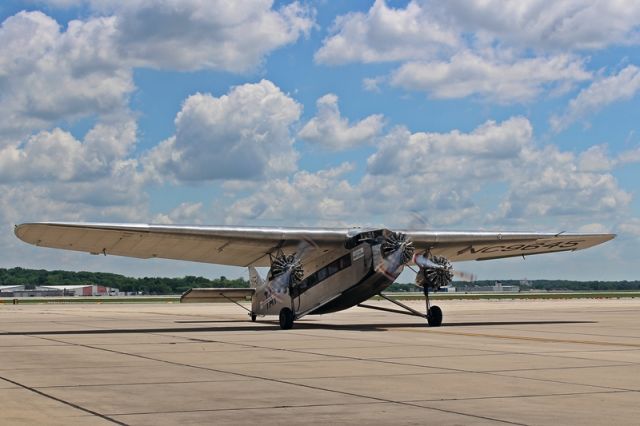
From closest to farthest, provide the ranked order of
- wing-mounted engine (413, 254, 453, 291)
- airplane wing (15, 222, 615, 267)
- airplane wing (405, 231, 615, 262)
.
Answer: airplane wing (15, 222, 615, 267) → wing-mounted engine (413, 254, 453, 291) → airplane wing (405, 231, 615, 262)

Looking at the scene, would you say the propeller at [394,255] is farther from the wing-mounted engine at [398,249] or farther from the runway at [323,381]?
the runway at [323,381]

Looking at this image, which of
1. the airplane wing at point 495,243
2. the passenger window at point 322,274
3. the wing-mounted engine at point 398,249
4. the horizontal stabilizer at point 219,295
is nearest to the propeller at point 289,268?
the passenger window at point 322,274

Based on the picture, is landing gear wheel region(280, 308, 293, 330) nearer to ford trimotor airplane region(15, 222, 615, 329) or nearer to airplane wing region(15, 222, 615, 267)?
ford trimotor airplane region(15, 222, 615, 329)

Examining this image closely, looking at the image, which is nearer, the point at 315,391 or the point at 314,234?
the point at 315,391

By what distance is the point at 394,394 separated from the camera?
12547 mm

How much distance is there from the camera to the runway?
35.2 feet

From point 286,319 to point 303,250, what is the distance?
260 cm

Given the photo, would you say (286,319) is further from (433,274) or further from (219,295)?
(219,295)

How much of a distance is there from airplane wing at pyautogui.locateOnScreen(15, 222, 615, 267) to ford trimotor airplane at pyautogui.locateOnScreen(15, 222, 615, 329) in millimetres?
33

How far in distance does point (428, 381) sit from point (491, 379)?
107 cm

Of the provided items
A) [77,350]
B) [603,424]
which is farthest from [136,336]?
[603,424]

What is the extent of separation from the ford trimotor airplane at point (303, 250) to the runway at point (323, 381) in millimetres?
5195

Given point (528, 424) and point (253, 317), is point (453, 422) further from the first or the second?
point (253, 317)

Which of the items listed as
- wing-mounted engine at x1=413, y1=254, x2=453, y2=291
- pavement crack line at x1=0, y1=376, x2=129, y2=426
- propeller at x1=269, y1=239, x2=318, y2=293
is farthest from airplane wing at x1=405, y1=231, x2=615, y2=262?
pavement crack line at x1=0, y1=376, x2=129, y2=426
